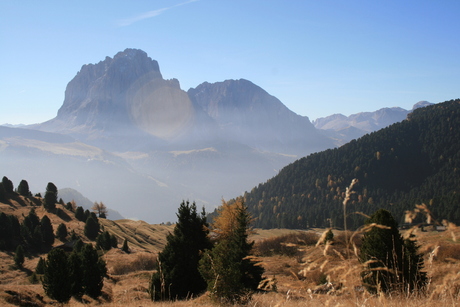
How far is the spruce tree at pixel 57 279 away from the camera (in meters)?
28.6

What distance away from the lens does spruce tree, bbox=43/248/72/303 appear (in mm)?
28634

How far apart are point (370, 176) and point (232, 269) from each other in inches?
6739

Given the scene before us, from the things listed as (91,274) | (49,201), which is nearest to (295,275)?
(91,274)

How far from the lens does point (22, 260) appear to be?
167ft

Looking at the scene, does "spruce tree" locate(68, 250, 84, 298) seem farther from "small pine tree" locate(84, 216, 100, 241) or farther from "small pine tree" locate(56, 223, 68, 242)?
"small pine tree" locate(84, 216, 100, 241)

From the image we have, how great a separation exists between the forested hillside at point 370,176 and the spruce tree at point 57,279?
118 meters

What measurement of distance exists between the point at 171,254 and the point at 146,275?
22764 millimetres

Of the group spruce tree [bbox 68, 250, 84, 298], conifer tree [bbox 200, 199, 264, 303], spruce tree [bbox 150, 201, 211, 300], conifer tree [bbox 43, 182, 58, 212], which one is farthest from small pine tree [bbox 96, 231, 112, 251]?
conifer tree [bbox 200, 199, 264, 303]

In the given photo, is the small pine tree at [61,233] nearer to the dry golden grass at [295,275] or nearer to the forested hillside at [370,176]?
the dry golden grass at [295,275]

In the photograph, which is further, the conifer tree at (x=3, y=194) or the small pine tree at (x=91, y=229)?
the conifer tree at (x=3, y=194)

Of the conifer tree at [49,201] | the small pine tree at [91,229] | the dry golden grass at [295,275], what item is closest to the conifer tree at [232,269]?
the dry golden grass at [295,275]

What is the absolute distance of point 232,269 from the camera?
50.9ft

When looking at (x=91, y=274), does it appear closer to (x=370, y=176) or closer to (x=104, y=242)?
(x=104, y=242)

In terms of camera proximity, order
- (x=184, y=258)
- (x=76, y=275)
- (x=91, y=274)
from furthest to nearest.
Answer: (x=91, y=274), (x=76, y=275), (x=184, y=258)
